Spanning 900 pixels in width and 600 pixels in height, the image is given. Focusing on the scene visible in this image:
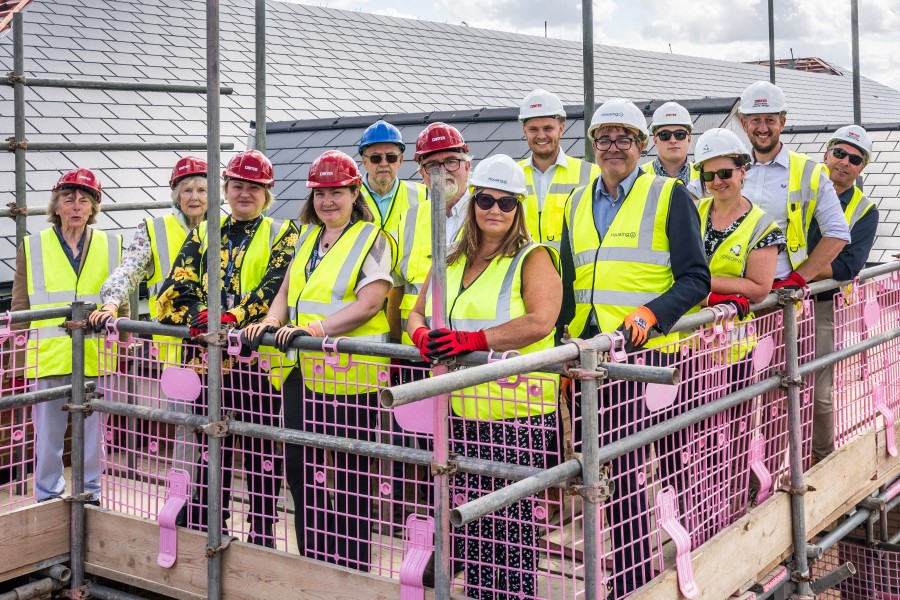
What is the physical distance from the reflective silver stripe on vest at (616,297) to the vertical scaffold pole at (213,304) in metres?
1.67

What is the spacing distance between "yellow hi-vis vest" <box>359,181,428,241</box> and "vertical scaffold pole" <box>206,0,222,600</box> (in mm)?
1296

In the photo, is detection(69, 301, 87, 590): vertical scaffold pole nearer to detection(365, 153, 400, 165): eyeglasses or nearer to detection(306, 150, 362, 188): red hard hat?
detection(306, 150, 362, 188): red hard hat

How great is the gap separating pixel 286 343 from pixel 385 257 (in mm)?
669

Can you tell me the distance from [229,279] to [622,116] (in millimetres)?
2142

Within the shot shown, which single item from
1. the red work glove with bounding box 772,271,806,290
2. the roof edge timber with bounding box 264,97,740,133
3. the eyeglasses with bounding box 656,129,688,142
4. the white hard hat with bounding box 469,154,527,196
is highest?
the roof edge timber with bounding box 264,97,740,133

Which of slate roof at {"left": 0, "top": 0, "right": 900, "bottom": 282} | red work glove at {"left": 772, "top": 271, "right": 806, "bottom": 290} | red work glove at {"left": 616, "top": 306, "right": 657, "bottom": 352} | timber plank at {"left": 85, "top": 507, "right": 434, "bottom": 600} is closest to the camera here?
red work glove at {"left": 616, "top": 306, "right": 657, "bottom": 352}

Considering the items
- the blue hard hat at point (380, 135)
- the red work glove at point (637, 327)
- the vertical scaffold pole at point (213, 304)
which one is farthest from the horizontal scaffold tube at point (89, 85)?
the red work glove at point (637, 327)

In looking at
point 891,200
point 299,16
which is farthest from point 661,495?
point 299,16

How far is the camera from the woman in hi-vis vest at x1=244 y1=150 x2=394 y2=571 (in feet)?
14.5

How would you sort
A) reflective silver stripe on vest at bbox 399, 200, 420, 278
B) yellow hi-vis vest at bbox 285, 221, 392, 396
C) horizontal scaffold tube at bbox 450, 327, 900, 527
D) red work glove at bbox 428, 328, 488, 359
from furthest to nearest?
reflective silver stripe on vest at bbox 399, 200, 420, 278 → yellow hi-vis vest at bbox 285, 221, 392, 396 → red work glove at bbox 428, 328, 488, 359 → horizontal scaffold tube at bbox 450, 327, 900, 527

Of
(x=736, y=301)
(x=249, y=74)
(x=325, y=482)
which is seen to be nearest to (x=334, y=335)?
(x=325, y=482)

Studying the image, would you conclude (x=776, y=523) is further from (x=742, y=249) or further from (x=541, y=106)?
(x=541, y=106)

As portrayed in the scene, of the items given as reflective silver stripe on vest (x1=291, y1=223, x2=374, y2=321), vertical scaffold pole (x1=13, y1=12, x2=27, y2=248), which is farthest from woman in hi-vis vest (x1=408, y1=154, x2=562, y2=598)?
vertical scaffold pole (x1=13, y1=12, x2=27, y2=248)

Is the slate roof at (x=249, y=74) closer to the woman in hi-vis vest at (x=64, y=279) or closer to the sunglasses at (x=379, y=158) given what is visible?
the woman in hi-vis vest at (x=64, y=279)
